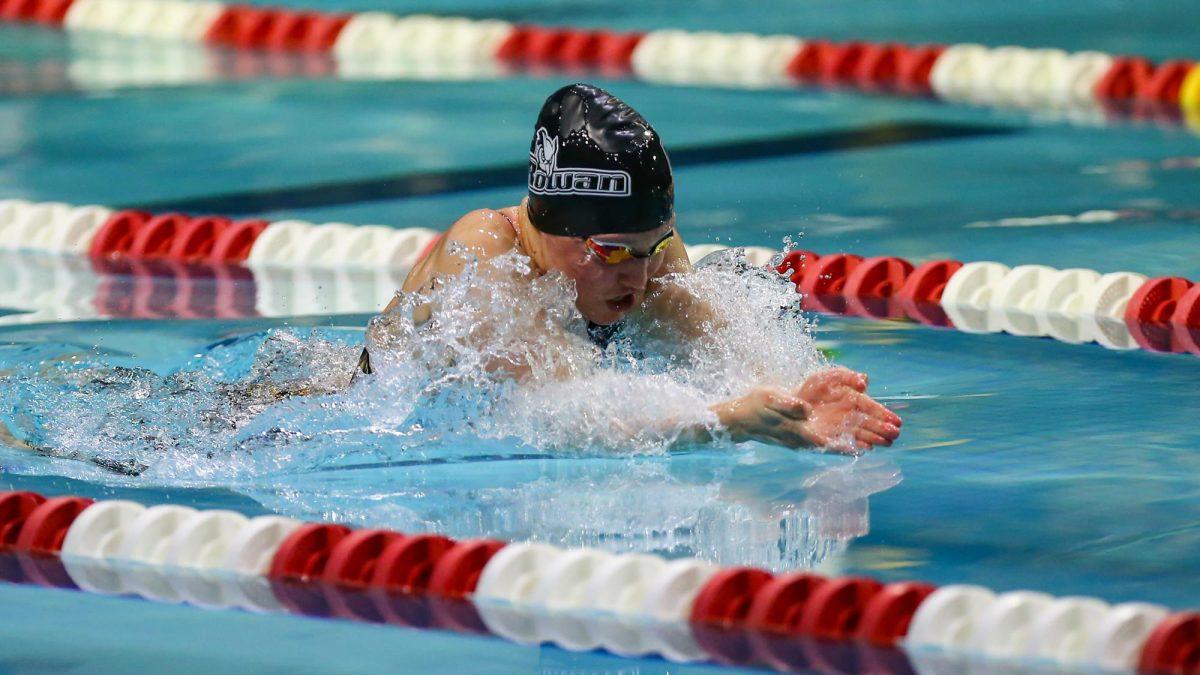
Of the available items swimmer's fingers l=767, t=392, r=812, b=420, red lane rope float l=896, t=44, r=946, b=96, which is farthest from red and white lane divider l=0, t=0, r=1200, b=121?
swimmer's fingers l=767, t=392, r=812, b=420

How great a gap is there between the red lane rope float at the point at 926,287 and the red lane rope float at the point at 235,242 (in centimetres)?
194

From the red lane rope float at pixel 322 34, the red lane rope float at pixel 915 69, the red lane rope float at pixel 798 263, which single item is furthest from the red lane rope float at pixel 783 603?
the red lane rope float at pixel 322 34

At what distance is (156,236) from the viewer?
6.05 m

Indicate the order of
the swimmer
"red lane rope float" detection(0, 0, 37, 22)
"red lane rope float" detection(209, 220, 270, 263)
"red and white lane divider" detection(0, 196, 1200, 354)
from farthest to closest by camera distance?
"red lane rope float" detection(0, 0, 37, 22) → "red lane rope float" detection(209, 220, 270, 263) → "red and white lane divider" detection(0, 196, 1200, 354) → the swimmer

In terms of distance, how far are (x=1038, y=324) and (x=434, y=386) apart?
180 centimetres

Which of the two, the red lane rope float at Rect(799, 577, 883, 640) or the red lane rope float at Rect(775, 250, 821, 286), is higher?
the red lane rope float at Rect(775, 250, 821, 286)

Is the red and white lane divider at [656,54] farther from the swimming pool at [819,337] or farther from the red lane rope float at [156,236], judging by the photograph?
the red lane rope float at [156,236]

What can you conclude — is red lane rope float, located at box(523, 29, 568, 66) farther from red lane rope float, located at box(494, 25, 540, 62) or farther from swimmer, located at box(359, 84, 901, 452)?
swimmer, located at box(359, 84, 901, 452)

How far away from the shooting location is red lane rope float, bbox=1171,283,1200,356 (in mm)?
4752

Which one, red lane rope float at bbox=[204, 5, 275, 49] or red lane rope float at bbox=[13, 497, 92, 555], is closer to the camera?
red lane rope float at bbox=[13, 497, 92, 555]

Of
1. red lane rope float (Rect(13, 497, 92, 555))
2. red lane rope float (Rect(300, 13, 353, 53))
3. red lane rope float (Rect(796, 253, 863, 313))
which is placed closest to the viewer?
red lane rope float (Rect(13, 497, 92, 555))

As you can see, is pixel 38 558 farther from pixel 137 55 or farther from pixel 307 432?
pixel 137 55

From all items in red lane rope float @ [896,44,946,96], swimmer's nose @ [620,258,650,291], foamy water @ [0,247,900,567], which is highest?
red lane rope float @ [896,44,946,96]

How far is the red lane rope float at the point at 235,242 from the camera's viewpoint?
5.95 meters
